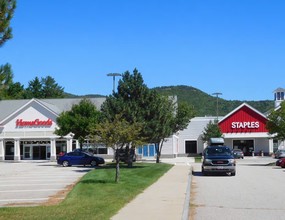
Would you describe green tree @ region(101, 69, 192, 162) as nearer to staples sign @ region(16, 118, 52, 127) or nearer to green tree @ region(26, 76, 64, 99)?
staples sign @ region(16, 118, 52, 127)

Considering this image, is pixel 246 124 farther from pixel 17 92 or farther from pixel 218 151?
pixel 17 92

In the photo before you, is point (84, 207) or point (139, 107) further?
point (139, 107)

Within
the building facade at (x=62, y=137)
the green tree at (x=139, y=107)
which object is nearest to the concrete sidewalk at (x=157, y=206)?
the green tree at (x=139, y=107)

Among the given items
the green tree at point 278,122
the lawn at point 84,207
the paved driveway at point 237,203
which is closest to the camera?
the lawn at point 84,207

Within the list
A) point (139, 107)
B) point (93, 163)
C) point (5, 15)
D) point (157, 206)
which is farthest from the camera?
point (93, 163)

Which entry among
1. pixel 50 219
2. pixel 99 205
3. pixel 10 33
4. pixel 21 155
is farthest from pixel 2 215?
pixel 21 155

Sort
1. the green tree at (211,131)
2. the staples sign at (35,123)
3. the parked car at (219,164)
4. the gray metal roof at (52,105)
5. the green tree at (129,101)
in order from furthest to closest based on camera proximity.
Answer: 1. the green tree at (211,131)
2. the gray metal roof at (52,105)
3. the staples sign at (35,123)
4. the green tree at (129,101)
5. the parked car at (219,164)

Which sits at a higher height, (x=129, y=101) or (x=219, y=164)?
(x=129, y=101)

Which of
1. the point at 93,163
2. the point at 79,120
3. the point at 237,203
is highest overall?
the point at 79,120

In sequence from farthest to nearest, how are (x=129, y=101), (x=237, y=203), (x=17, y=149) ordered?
(x=17, y=149), (x=129, y=101), (x=237, y=203)

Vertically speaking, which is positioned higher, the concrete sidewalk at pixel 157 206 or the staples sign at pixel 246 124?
the staples sign at pixel 246 124

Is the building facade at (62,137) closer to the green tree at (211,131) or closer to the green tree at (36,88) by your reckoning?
the green tree at (211,131)

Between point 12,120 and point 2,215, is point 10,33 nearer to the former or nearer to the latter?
point 2,215

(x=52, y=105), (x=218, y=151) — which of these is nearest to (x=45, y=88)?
(x=52, y=105)
